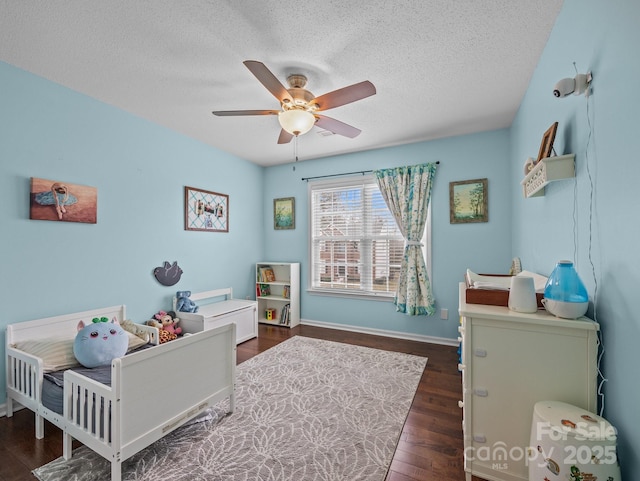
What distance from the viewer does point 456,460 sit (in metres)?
1.67

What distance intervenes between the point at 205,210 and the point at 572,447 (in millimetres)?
3823

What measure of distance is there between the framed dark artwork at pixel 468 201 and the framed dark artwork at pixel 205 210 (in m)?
3.02

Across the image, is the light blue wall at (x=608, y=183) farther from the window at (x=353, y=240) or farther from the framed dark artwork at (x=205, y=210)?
the framed dark artwork at (x=205, y=210)

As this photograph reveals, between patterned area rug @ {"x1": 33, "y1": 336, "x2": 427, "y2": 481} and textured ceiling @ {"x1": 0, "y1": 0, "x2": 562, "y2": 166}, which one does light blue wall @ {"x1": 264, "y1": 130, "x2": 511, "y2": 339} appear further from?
patterned area rug @ {"x1": 33, "y1": 336, "x2": 427, "y2": 481}

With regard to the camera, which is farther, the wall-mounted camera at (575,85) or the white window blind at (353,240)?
the white window blind at (353,240)

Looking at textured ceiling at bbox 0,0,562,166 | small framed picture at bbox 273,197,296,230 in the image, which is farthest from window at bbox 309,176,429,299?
textured ceiling at bbox 0,0,562,166

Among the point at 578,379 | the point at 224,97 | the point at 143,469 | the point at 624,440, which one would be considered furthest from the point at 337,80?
the point at 143,469

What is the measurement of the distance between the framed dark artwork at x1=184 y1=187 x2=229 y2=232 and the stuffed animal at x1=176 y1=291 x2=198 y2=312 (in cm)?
80

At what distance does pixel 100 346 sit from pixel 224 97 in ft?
7.30

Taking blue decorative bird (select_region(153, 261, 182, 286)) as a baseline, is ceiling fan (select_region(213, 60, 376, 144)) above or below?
above

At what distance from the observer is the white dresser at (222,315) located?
3.14 m

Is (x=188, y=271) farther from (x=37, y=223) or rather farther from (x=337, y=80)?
(x=337, y=80)

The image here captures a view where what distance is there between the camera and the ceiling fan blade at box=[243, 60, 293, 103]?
5.30ft

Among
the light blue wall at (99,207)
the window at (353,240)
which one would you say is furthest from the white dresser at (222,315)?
the window at (353,240)
